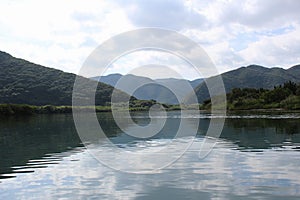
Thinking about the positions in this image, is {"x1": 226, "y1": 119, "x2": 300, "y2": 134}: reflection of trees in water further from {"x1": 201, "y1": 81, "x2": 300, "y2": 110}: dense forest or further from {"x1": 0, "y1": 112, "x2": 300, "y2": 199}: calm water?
{"x1": 201, "y1": 81, "x2": 300, "y2": 110}: dense forest

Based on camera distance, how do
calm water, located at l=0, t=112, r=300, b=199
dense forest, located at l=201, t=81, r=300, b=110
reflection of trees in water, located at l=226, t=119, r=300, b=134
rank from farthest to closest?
1. dense forest, located at l=201, t=81, r=300, b=110
2. reflection of trees in water, located at l=226, t=119, r=300, b=134
3. calm water, located at l=0, t=112, r=300, b=199

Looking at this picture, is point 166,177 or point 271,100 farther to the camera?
point 271,100

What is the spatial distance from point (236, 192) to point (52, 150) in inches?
853

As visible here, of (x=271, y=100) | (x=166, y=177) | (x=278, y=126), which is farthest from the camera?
(x=271, y=100)

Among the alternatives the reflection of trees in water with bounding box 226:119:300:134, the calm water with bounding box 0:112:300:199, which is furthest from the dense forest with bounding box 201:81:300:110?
the calm water with bounding box 0:112:300:199

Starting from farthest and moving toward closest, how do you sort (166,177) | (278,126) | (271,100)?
(271,100), (278,126), (166,177)

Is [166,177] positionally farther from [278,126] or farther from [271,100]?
[271,100]

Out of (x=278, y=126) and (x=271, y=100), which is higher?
(x=271, y=100)

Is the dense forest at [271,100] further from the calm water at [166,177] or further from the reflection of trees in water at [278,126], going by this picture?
the calm water at [166,177]

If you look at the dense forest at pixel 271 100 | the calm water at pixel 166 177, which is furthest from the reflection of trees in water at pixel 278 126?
the dense forest at pixel 271 100

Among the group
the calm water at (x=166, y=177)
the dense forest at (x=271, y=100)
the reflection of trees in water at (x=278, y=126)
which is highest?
the dense forest at (x=271, y=100)

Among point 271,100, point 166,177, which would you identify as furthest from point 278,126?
point 271,100

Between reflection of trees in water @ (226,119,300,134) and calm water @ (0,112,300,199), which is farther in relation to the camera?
Answer: reflection of trees in water @ (226,119,300,134)

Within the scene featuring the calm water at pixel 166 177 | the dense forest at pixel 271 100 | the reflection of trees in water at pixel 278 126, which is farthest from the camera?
the dense forest at pixel 271 100
